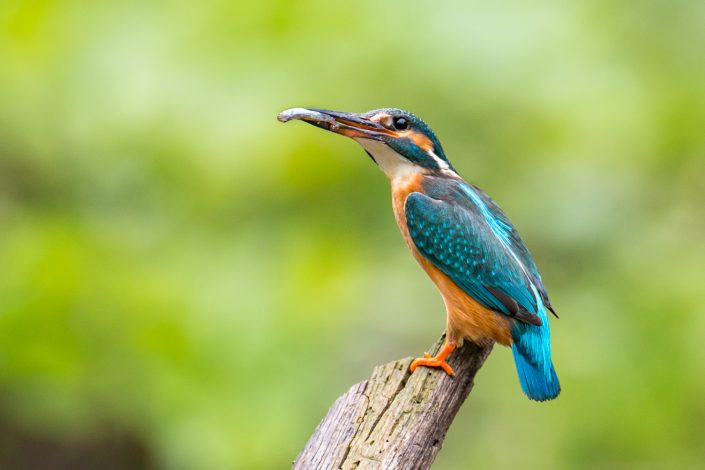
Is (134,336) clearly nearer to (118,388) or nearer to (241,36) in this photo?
(118,388)

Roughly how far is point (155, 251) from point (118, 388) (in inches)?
29.6

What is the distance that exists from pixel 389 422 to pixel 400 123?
1.11 m

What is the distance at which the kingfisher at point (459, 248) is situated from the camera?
309cm

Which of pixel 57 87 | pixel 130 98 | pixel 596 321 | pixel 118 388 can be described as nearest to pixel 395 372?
pixel 596 321

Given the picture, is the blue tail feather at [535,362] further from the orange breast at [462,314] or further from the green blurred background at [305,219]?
the green blurred background at [305,219]

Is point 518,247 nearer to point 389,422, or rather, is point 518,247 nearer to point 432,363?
point 432,363

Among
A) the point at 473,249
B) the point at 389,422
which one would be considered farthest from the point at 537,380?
the point at 389,422

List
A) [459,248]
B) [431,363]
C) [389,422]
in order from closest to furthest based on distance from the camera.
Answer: [389,422]
[431,363]
[459,248]

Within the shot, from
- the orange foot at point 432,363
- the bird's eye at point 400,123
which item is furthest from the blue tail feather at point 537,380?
the bird's eye at point 400,123

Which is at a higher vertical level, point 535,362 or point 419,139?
point 419,139

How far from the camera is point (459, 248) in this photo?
Answer: 3.16 metres

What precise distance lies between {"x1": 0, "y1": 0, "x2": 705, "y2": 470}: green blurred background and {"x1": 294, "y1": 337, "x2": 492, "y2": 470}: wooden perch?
170 cm

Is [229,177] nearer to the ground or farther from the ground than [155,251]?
farther from the ground

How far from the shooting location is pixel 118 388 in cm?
474
